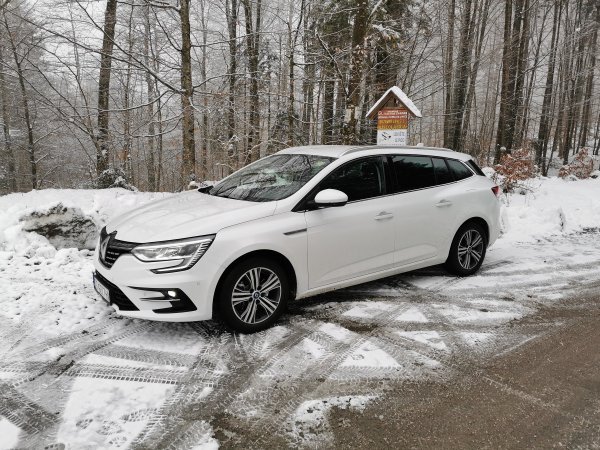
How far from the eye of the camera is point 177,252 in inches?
140

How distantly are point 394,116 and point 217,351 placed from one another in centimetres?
572

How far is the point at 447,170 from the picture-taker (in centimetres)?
543

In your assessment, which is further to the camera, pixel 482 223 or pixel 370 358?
pixel 482 223

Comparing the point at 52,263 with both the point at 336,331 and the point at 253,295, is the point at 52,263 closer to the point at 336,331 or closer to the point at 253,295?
the point at 253,295

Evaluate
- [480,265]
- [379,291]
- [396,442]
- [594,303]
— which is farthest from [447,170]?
[396,442]

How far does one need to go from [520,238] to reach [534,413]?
18.1 ft

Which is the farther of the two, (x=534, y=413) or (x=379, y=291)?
(x=379, y=291)

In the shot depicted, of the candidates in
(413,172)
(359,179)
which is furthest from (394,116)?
(359,179)

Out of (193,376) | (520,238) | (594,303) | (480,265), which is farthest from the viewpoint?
(520,238)

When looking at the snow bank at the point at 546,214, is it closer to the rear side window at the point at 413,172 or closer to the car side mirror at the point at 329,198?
the rear side window at the point at 413,172

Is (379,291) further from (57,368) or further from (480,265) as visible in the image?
(57,368)

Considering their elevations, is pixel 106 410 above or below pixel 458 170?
below

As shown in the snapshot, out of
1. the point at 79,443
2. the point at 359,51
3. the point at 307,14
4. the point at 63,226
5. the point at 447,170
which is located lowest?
the point at 79,443

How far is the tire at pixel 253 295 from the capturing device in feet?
12.1
